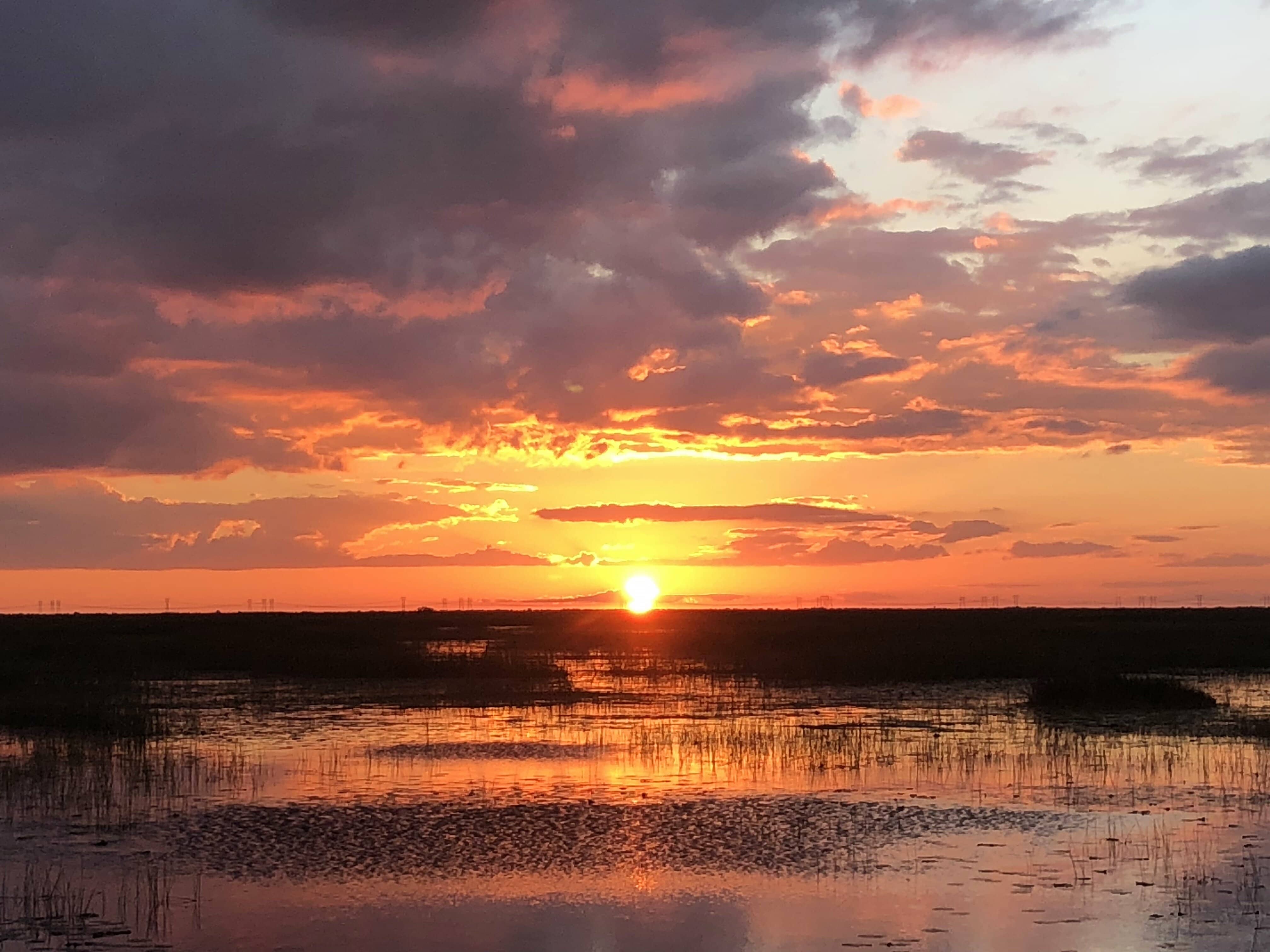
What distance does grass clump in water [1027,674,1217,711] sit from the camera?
39.7 meters

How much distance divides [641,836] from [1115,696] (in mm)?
24835

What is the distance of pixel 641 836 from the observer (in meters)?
21.2

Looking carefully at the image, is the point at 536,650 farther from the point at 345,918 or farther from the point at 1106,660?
the point at 345,918

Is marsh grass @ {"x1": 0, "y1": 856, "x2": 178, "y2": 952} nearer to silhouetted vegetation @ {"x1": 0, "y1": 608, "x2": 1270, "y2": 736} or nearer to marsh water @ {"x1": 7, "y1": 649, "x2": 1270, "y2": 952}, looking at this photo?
marsh water @ {"x1": 7, "y1": 649, "x2": 1270, "y2": 952}

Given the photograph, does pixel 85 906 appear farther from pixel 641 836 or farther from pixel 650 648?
pixel 650 648

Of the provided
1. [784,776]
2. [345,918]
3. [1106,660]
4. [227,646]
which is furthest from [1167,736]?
[227,646]

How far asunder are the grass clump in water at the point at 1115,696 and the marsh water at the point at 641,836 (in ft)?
9.37

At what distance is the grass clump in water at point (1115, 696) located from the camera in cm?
3966

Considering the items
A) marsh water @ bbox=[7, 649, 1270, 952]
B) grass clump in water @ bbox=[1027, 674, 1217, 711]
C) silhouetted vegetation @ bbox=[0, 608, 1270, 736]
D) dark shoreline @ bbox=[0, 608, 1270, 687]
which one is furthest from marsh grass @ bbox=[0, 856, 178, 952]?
dark shoreline @ bbox=[0, 608, 1270, 687]

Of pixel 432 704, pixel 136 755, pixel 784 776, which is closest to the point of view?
pixel 784 776

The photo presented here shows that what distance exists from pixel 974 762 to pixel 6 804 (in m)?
19.4

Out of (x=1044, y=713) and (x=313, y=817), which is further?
(x=1044, y=713)

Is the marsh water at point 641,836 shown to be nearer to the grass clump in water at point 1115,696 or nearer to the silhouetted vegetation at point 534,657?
the grass clump in water at point 1115,696

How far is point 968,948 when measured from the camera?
48.6 ft
